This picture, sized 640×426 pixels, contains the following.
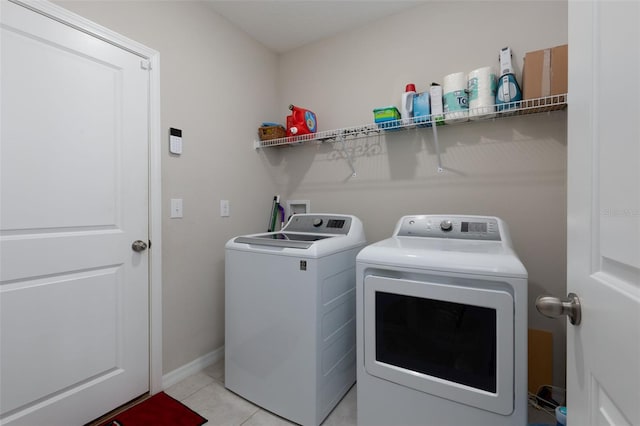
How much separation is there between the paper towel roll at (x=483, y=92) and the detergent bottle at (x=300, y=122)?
1.20 metres

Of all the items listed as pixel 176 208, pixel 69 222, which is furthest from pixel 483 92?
pixel 69 222

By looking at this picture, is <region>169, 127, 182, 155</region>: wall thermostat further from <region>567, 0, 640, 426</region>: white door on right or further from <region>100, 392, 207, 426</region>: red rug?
<region>567, 0, 640, 426</region>: white door on right

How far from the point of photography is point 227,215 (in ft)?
7.43

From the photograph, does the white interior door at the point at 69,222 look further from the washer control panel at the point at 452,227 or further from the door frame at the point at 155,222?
the washer control panel at the point at 452,227

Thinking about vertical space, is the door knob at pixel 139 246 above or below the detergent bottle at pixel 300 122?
below

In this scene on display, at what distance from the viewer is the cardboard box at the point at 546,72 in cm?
151

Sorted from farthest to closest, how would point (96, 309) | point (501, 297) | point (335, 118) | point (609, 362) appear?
point (335, 118) → point (96, 309) → point (501, 297) → point (609, 362)

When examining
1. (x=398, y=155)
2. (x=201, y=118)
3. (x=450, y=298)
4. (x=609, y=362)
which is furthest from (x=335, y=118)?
(x=609, y=362)

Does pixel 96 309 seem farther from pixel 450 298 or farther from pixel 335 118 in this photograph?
pixel 335 118

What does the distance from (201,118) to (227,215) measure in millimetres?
736

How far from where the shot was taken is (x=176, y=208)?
1915mm

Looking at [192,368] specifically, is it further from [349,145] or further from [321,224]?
[349,145]

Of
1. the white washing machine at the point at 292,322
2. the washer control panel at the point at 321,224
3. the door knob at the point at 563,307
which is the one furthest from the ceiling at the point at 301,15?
the door knob at the point at 563,307

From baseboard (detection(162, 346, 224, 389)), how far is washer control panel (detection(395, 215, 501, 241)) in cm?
163
